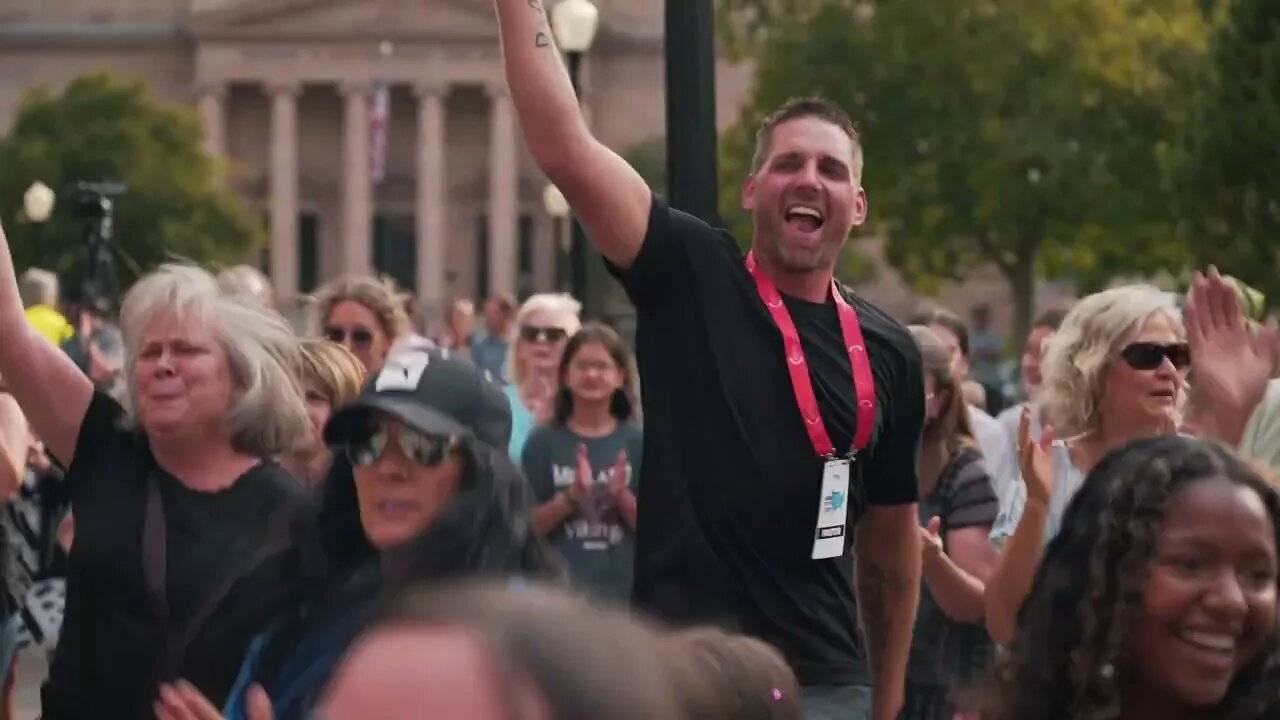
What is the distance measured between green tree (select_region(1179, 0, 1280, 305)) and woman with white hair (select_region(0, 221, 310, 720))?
23.0 m

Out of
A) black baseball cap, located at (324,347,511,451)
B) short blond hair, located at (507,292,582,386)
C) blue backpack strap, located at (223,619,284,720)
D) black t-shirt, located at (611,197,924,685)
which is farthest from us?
short blond hair, located at (507,292,582,386)

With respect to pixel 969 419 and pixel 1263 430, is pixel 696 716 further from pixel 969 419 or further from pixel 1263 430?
pixel 969 419

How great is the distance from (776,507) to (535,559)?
34.7 inches

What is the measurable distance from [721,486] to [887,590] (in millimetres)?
708

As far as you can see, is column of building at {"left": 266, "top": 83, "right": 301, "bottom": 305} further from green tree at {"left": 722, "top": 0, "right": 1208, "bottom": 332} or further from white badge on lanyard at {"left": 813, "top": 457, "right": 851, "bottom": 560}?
white badge on lanyard at {"left": 813, "top": 457, "right": 851, "bottom": 560}

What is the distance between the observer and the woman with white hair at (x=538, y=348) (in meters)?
11.1

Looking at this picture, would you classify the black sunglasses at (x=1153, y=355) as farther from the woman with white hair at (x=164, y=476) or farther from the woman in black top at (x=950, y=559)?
the woman with white hair at (x=164, y=476)

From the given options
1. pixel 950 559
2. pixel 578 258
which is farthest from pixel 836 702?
pixel 578 258

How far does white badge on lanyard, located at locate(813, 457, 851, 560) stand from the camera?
490cm

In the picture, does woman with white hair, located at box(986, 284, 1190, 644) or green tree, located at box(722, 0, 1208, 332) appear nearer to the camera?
woman with white hair, located at box(986, 284, 1190, 644)

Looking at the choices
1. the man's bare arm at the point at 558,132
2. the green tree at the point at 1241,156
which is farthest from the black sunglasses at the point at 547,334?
the green tree at the point at 1241,156

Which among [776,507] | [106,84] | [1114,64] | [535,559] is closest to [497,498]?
[535,559]

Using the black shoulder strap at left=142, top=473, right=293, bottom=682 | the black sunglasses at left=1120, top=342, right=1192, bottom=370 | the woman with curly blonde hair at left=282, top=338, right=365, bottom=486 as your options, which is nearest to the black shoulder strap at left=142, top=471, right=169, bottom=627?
the black shoulder strap at left=142, top=473, right=293, bottom=682

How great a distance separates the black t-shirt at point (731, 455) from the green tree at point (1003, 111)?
37.7 m
